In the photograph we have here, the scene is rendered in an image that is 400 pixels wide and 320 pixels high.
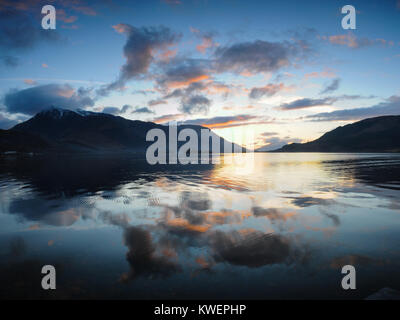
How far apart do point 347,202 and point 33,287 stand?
56.4 feet

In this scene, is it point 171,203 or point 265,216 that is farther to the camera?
point 171,203

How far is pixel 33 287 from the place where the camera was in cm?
593

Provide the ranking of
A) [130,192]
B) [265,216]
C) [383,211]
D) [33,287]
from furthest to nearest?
1. [130,192]
2. [383,211]
3. [265,216]
4. [33,287]

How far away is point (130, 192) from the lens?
19469 millimetres

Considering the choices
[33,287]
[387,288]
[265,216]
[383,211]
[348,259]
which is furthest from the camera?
[383,211]

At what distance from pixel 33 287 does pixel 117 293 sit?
2381 millimetres

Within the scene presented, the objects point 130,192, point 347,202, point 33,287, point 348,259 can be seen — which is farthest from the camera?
point 130,192
